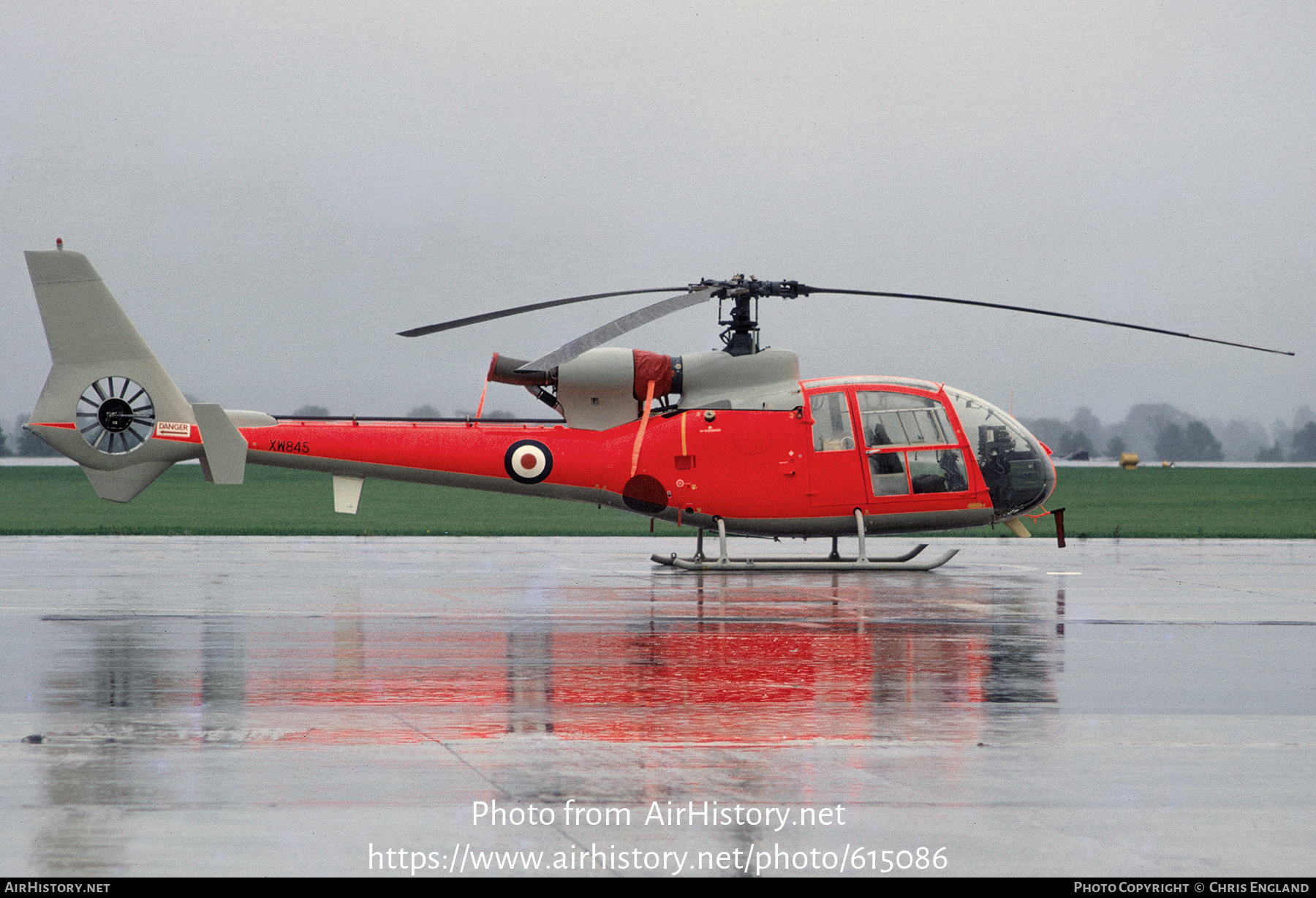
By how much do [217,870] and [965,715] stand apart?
4.79 metres

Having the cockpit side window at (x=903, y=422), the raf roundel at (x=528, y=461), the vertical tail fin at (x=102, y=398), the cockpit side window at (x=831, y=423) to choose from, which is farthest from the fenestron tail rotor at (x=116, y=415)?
the cockpit side window at (x=903, y=422)

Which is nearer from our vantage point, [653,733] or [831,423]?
[653,733]

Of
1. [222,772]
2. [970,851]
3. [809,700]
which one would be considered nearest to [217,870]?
[222,772]

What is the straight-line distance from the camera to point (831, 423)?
17.8 metres

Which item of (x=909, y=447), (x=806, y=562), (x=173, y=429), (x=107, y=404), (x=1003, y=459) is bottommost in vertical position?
(x=806, y=562)

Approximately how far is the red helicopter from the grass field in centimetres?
775

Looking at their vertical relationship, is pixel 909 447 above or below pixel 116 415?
below

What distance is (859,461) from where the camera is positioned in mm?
17609

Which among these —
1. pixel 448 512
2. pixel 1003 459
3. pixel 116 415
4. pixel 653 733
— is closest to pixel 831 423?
pixel 1003 459

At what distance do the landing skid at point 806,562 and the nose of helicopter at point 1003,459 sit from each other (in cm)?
108

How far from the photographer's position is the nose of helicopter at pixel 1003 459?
17797 mm

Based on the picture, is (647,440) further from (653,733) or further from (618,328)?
(653,733)

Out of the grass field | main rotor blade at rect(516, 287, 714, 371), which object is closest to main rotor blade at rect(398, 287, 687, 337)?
main rotor blade at rect(516, 287, 714, 371)

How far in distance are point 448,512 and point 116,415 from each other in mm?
18875
